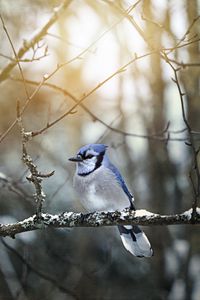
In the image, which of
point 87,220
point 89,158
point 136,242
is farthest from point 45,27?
Result: point 136,242

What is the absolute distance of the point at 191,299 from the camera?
5242 millimetres

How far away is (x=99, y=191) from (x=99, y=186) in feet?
0.09

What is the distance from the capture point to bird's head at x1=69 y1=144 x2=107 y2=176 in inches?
114

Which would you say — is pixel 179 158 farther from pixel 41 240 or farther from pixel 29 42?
pixel 29 42

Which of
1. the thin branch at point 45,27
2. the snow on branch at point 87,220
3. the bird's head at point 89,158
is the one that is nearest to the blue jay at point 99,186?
the bird's head at point 89,158

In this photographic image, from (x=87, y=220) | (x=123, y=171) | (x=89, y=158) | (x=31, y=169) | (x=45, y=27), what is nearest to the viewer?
(x=31, y=169)

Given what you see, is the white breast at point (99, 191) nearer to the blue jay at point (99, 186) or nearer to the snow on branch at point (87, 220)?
the blue jay at point (99, 186)

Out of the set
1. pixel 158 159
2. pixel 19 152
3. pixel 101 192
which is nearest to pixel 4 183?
pixel 101 192

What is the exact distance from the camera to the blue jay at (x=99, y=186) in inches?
114

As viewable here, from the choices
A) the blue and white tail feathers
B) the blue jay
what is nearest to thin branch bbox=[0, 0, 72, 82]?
the blue jay

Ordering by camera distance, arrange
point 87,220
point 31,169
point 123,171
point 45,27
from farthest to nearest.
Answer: point 123,171 < point 45,27 < point 87,220 < point 31,169

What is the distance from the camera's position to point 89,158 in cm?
291

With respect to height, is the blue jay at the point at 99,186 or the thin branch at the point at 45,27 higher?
the thin branch at the point at 45,27

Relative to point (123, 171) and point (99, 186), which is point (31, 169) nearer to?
point (99, 186)
